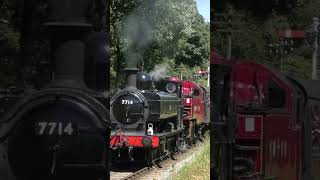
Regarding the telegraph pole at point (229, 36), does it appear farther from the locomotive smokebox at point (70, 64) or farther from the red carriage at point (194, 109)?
the red carriage at point (194, 109)

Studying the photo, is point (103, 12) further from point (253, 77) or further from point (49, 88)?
point (253, 77)

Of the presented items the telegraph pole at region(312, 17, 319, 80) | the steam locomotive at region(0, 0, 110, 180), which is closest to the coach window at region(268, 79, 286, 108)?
the telegraph pole at region(312, 17, 319, 80)

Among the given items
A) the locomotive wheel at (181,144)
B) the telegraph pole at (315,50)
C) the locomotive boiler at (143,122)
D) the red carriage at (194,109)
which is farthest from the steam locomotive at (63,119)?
the red carriage at (194,109)

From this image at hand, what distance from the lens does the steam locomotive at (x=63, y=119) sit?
84.7 inches

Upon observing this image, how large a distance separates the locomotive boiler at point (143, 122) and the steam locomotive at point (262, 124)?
7.39m

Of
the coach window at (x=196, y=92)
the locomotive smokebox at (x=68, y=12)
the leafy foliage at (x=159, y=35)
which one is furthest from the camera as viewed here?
the coach window at (x=196, y=92)

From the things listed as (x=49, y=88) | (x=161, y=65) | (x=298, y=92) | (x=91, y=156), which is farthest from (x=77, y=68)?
(x=161, y=65)

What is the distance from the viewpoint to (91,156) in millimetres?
2172

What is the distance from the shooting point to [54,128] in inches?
85.5

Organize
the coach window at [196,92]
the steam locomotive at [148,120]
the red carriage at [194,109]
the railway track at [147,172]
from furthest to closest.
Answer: the coach window at [196,92] < the red carriage at [194,109] < the steam locomotive at [148,120] < the railway track at [147,172]

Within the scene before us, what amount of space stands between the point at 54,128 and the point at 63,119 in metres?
0.06

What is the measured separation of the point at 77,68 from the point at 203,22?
1178 mm

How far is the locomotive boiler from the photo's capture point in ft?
32.7

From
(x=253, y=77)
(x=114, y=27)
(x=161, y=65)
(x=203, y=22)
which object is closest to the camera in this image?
(x=253, y=77)
